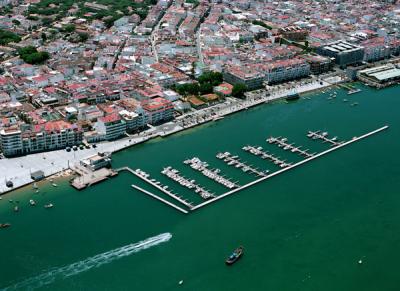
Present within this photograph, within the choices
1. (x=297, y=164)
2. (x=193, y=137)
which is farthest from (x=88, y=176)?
(x=297, y=164)

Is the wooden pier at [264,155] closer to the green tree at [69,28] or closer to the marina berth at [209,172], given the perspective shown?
the marina berth at [209,172]

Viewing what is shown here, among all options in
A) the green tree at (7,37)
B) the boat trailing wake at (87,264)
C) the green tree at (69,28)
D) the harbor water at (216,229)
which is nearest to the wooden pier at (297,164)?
the harbor water at (216,229)

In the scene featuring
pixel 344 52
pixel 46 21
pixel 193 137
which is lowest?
pixel 193 137

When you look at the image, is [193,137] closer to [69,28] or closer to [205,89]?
[205,89]

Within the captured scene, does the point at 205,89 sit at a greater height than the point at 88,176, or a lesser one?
greater

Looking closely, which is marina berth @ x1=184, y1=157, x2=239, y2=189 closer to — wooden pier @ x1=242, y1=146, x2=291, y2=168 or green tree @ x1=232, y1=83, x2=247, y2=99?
wooden pier @ x1=242, y1=146, x2=291, y2=168

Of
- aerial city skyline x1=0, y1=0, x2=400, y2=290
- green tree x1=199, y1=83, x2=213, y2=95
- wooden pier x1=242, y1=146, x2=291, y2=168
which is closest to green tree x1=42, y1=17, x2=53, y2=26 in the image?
aerial city skyline x1=0, y1=0, x2=400, y2=290

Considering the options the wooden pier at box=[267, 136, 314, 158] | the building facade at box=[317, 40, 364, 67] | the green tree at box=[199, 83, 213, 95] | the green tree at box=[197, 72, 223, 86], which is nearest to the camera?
the wooden pier at box=[267, 136, 314, 158]
